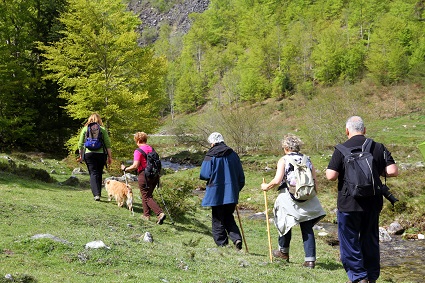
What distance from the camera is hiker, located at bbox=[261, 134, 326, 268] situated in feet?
25.5

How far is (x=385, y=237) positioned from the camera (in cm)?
1491

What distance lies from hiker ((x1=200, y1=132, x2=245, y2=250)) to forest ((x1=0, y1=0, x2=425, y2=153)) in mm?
9044

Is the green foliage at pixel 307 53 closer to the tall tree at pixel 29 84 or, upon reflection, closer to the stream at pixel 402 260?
the tall tree at pixel 29 84

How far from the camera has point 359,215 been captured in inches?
260

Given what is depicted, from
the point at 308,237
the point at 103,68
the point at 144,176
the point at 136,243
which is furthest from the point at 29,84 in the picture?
the point at 308,237

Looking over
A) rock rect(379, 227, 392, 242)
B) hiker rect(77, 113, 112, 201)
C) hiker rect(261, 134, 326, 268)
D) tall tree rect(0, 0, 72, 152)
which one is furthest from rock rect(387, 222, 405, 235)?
tall tree rect(0, 0, 72, 152)

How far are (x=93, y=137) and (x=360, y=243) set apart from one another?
26.0 feet

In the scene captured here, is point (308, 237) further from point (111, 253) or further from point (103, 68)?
point (103, 68)

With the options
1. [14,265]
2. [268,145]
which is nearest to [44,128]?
[268,145]

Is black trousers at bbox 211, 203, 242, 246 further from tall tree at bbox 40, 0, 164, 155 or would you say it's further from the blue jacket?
tall tree at bbox 40, 0, 164, 155

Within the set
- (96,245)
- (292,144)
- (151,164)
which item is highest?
(292,144)

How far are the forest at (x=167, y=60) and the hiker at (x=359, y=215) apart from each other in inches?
363

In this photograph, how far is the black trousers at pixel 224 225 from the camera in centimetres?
908

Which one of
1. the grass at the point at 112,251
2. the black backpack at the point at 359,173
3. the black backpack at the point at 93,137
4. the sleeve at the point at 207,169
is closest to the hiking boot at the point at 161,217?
the grass at the point at 112,251
